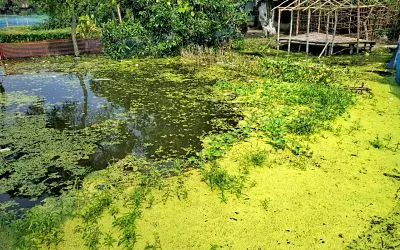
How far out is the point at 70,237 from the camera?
358 centimetres

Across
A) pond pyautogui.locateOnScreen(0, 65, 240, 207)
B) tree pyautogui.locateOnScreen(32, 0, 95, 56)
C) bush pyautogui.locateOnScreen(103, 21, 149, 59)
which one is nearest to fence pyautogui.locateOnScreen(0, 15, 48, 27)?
tree pyautogui.locateOnScreen(32, 0, 95, 56)

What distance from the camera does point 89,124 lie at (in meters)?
6.71

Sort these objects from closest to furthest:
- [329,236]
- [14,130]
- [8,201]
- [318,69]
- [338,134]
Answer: [329,236] < [8,201] < [338,134] < [14,130] < [318,69]

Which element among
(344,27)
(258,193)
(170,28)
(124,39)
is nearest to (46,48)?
(124,39)

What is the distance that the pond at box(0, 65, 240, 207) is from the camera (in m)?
4.94

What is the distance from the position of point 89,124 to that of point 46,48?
894 centimetres

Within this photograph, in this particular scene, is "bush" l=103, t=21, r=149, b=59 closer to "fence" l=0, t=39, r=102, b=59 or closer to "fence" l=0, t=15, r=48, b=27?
"fence" l=0, t=39, r=102, b=59

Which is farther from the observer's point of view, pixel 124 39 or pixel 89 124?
pixel 124 39

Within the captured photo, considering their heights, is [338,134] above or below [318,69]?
below

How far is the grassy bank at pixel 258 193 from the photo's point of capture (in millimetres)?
3561

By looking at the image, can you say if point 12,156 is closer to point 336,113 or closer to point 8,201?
point 8,201

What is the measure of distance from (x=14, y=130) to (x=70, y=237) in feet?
12.0

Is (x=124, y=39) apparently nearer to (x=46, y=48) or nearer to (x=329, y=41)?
(x=46, y=48)

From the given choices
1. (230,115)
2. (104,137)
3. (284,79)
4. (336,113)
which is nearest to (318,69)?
(284,79)
